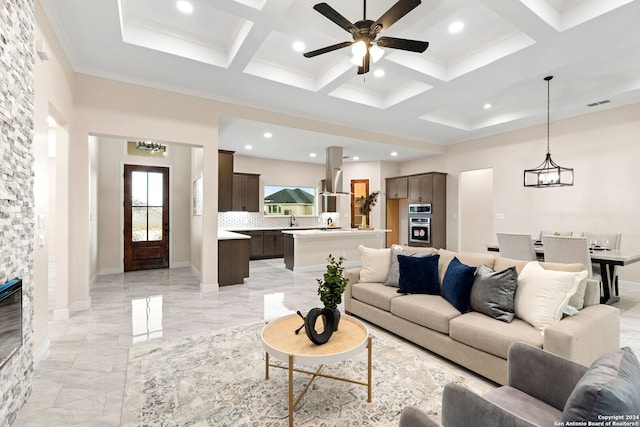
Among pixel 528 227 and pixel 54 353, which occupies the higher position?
pixel 528 227

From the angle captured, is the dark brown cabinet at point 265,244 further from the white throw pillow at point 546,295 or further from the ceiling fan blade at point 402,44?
the white throw pillow at point 546,295

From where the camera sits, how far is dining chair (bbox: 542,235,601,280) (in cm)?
374

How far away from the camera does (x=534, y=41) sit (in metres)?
3.35

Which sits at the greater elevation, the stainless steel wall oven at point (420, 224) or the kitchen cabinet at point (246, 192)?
the kitchen cabinet at point (246, 192)

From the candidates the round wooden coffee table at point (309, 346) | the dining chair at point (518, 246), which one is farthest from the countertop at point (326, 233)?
the round wooden coffee table at point (309, 346)

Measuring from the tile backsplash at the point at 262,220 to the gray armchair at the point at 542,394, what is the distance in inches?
309

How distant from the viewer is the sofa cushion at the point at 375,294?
3.20 m

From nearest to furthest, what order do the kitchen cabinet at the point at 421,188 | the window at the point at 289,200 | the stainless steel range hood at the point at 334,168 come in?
the stainless steel range hood at the point at 334,168
the kitchen cabinet at the point at 421,188
the window at the point at 289,200

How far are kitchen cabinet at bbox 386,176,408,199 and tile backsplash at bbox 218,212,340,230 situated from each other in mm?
1735

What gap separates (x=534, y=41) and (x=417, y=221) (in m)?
5.40

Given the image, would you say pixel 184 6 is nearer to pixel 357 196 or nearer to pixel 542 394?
pixel 542 394

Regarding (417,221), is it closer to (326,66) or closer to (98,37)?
(326,66)

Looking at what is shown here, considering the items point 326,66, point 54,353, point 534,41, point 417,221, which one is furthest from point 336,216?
point 54,353

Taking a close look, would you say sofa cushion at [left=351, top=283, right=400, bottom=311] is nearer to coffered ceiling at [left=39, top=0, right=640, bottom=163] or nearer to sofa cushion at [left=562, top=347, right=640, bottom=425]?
sofa cushion at [left=562, top=347, right=640, bottom=425]
